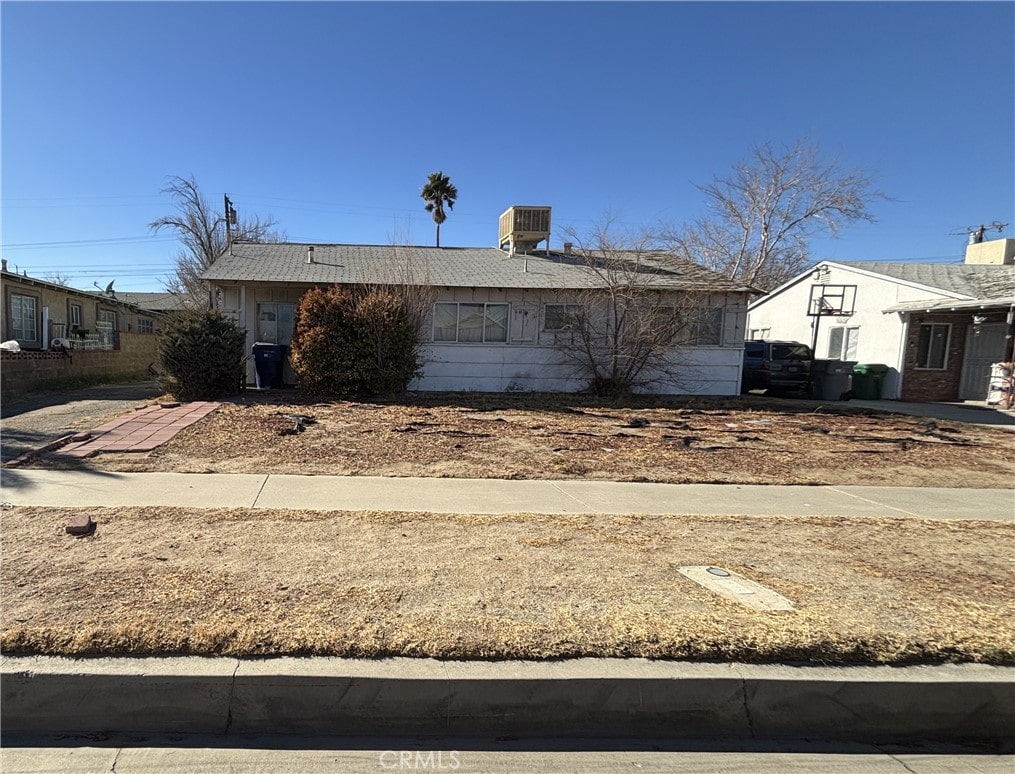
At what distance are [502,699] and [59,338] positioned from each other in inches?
869

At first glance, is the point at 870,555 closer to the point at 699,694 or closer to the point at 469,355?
the point at 699,694

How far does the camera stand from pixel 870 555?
4586 mm

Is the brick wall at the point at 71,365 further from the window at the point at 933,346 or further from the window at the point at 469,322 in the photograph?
the window at the point at 933,346

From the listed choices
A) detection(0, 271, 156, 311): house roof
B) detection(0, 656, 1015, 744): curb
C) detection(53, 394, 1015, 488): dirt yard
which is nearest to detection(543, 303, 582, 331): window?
detection(53, 394, 1015, 488): dirt yard

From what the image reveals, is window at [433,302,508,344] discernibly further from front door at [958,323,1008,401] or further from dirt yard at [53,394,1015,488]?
front door at [958,323,1008,401]

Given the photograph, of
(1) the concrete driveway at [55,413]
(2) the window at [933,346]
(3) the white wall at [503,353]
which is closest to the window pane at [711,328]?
(3) the white wall at [503,353]

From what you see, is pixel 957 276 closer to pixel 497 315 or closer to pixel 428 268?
pixel 497 315

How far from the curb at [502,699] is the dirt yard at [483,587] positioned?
12 centimetres

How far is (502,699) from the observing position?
2.62m

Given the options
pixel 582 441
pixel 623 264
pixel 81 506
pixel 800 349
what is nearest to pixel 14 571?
pixel 81 506

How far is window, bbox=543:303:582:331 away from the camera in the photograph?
48.6ft

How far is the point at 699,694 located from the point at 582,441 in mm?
6346

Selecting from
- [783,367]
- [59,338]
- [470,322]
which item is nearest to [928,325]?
[783,367]

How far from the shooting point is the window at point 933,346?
17484 millimetres
